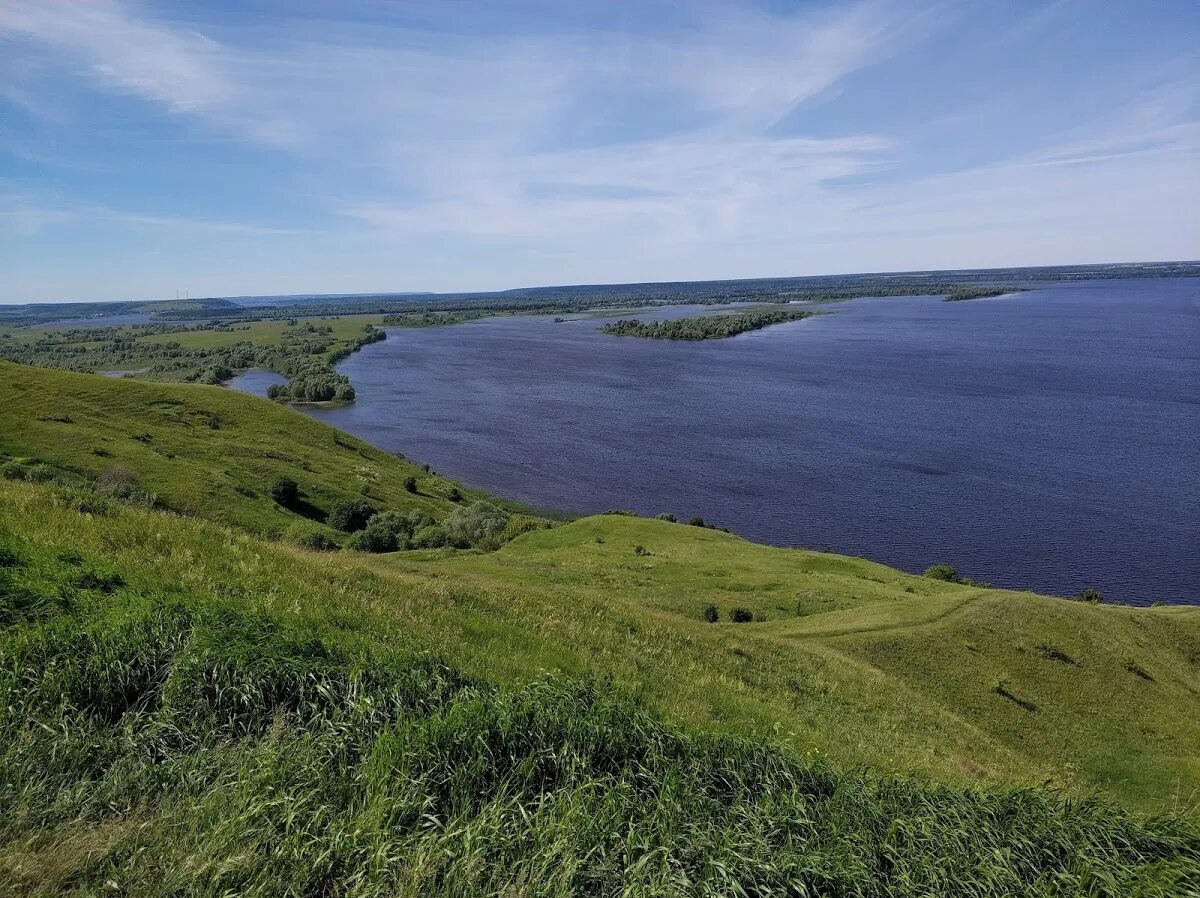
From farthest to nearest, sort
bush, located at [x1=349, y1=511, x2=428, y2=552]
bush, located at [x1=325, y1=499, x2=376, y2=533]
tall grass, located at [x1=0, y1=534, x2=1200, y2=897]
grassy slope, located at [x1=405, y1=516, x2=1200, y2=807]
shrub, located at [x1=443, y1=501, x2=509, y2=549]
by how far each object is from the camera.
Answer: bush, located at [x1=325, y1=499, x2=376, y2=533] → shrub, located at [x1=443, y1=501, x2=509, y2=549] → bush, located at [x1=349, y1=511, x2=428, y2=552] → grassy slope, located at [x1=405, y1=516, x2=1200, y2=807] → tall grass, located at [x1=0, y1=534, x2=1200, y2=897]

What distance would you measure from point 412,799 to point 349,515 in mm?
62425

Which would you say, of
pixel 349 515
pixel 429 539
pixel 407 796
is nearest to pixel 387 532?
pixel 429 539

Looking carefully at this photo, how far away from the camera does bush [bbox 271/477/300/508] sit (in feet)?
215

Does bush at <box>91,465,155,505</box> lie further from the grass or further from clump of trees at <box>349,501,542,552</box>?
the grass

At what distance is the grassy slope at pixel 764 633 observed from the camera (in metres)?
13.8

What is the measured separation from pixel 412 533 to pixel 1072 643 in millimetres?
48829

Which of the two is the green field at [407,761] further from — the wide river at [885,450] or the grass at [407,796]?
the wide river at [885,450]

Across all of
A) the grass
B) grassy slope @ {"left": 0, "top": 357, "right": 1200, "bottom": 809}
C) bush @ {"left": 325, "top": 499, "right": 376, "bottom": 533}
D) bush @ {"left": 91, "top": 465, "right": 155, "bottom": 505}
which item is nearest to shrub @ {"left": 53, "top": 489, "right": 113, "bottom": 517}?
grassy slope @ {"left": 0, "top": 357, "right": 1200, "bottom": 809}

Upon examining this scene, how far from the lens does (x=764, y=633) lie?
31156 mm

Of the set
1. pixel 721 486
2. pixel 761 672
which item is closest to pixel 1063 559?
pixel 721 486

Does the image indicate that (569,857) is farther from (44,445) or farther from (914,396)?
(914,396)

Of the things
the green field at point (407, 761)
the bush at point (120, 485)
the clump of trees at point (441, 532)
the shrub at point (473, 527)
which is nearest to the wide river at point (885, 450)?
the shrub at point (473, 527)

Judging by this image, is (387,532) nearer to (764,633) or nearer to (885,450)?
(764,633)

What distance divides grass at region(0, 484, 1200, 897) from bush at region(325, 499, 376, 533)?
185 feet
